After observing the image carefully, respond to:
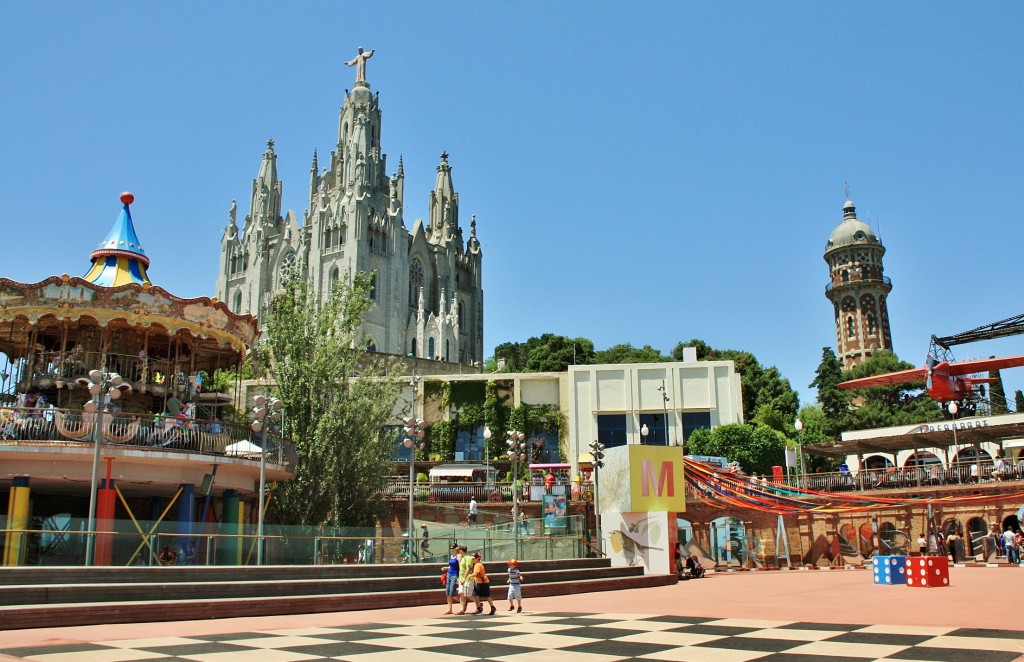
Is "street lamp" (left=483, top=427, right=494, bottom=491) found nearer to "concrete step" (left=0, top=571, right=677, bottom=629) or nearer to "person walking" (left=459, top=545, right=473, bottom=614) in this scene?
"concrete step" (left=0, top=571, right=677, bottom=629)

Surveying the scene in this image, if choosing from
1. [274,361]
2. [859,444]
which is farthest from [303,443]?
[859,444]

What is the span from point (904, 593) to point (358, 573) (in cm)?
1250

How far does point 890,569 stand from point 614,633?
479 inches

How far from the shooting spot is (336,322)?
33.6 meters

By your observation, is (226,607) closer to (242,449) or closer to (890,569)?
(242,449)

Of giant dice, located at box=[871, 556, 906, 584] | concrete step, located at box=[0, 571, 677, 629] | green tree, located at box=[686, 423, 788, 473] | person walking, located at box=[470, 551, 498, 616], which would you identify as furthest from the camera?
green tree, located at box=[686, 423, 788, 473]

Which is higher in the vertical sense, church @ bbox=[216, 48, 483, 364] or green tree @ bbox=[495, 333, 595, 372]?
church @ bbox=[216, 48, 483, 364]

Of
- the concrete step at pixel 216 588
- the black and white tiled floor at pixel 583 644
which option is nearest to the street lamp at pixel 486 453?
the concrete step at pixel 216 588

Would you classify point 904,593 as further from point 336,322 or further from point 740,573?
point 336,322

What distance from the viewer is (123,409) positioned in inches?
1018

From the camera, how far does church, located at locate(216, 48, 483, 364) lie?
90750 millimetres

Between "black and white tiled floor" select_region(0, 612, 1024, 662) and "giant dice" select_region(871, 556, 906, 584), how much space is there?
956 cm

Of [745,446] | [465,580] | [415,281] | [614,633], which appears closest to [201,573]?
[465,580]

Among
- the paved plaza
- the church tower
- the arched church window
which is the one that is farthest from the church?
the paved plaza
